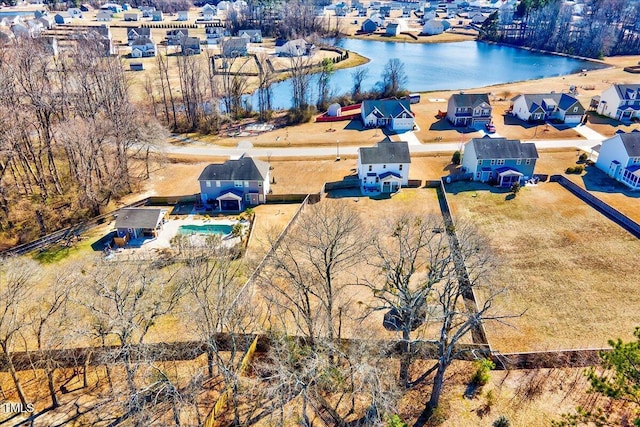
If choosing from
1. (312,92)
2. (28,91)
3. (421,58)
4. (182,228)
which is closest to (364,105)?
(312,92)

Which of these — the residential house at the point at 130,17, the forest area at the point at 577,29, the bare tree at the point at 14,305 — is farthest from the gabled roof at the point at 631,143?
the residential house at the point at 130,17

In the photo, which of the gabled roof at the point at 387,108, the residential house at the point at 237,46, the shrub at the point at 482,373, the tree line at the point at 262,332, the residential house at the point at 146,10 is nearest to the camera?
the tree line at the point at 262,332

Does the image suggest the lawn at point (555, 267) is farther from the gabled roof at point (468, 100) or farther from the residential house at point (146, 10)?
the residential house at point (146, 10)

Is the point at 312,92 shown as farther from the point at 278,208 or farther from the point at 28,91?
the point at 28,91

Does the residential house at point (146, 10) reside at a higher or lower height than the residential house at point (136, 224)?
higher

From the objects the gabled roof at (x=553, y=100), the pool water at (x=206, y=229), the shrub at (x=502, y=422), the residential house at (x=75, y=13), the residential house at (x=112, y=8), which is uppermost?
the residential house at (x=112, y=8)

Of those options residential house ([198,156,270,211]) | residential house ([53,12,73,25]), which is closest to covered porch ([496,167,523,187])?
residential house ([198,156,270,211])
